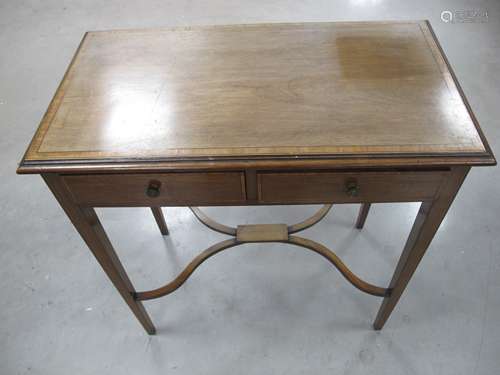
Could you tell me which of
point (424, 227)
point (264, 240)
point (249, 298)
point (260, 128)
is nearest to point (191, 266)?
point (264, 240)

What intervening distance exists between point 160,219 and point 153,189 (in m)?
0.68

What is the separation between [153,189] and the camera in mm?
694

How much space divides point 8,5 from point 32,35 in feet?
1.86

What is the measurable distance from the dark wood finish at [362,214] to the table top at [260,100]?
59 centimetres

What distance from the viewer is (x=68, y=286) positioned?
1276 millimetres

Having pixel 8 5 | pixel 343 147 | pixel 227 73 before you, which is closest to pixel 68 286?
pixel 227 73

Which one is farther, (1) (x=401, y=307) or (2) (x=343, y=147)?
(1) (x=401, y=307)

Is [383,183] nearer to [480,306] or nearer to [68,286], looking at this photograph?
[480,306]

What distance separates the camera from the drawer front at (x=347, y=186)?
0.68m

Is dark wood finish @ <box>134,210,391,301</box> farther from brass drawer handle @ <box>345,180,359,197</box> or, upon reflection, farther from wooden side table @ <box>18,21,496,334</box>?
brass drawer handle @ <box>345,180,359,197</box>

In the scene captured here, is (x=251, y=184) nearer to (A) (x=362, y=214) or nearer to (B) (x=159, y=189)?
(B) (x=159, y=189)

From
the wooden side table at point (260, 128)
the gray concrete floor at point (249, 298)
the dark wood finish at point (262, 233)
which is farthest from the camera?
the gray concrete floor at point (249, 298)

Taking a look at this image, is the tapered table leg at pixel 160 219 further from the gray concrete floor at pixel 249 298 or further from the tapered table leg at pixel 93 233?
the tapered table leg at pixel 93 233

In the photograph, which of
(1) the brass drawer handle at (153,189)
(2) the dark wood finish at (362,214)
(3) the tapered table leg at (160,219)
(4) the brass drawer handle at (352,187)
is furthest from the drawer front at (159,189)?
(2) the dark wood finish at (362,214)
